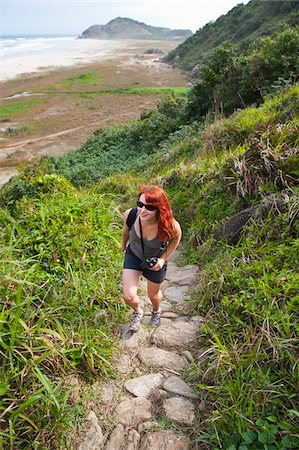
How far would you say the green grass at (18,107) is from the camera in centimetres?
2270

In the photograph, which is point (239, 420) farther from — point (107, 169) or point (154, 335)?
point (107, 169)

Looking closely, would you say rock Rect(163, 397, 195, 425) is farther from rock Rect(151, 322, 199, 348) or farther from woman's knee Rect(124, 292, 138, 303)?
woman's knee Rect(124, 292, 138, 303)

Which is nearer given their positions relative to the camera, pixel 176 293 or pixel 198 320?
pixel 198 320

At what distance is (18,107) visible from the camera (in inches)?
939

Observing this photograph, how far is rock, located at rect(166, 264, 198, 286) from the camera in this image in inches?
161

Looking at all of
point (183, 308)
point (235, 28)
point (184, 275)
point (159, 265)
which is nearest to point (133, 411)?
point (159, 265)

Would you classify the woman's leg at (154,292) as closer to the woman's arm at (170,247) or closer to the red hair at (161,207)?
the woman's arm at (170,247)

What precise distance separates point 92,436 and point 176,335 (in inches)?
45.0

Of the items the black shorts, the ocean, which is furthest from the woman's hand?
the ocean

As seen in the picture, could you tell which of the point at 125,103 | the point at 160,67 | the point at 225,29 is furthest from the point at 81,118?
the point at 225,29

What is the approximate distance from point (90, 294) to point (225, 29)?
49.9m

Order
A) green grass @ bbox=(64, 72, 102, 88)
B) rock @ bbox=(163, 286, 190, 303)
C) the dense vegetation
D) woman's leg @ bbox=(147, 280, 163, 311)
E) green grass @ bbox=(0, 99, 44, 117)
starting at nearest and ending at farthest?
the dense vegetation
woman's leg @ bbox=(147, 280, 163, 311)
rock @ bbox=(163, 286, 190, 303)
green grass @ bbox=(0, 99, 44, 117)
green grass @ bbox=(64, 72, 102, 88)

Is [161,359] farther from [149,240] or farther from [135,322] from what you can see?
[149,240]

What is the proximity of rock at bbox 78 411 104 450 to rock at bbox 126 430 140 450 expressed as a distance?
0.19m
